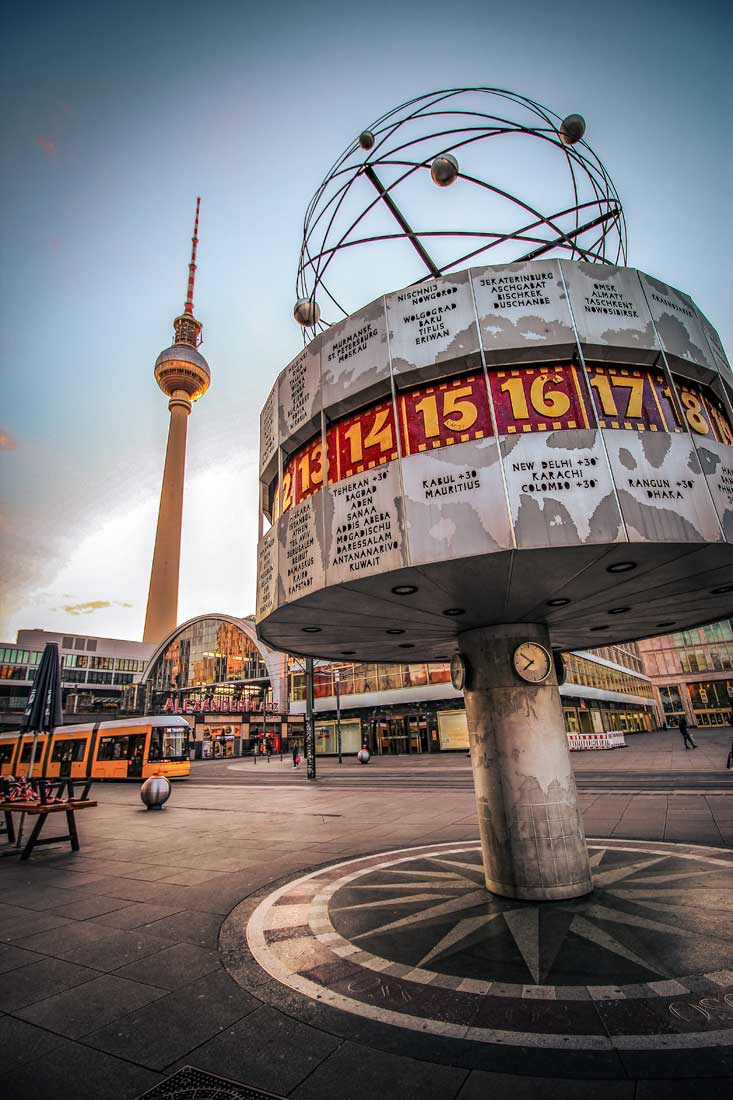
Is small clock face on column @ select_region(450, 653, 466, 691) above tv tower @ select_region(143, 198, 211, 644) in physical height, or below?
below

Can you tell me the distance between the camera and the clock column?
264 inches

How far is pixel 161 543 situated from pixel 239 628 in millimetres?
37514

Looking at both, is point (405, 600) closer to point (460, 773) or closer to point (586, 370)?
point (586, 370)

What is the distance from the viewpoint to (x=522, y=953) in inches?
196

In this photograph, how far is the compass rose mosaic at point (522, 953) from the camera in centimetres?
375

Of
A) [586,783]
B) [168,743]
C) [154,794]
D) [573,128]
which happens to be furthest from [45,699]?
[586,783]

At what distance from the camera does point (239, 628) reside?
243 ft

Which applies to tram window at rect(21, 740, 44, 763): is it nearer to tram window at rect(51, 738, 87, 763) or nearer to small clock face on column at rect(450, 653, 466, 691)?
tram window at rect(51, 738, 87, 763)

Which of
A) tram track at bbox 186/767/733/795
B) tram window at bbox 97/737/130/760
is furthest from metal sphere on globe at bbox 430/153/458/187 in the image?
tram window at bbox 97/737/130/760

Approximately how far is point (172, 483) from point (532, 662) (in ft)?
344

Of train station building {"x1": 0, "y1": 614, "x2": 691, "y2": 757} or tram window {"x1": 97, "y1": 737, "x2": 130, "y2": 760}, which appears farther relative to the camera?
train station building {"x1": 0, "y1": 614, "x2": 691, "y2": 757}

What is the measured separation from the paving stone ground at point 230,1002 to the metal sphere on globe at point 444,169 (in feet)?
30.5

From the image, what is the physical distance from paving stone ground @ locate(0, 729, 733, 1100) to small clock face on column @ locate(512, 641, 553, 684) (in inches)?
113

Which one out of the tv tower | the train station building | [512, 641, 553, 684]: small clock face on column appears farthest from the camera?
the tv tower
